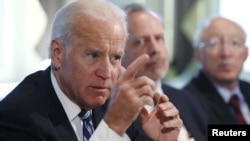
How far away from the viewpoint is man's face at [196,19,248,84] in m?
2.49

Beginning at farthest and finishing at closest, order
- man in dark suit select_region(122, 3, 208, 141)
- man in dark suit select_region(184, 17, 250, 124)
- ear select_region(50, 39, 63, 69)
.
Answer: man in dark suit select_region(184, 17, 250, 124) < man in dark suit select_region(122, 3, 208, 141) < ear select_region(50, 39, 63, 69)

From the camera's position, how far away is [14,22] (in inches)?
83.2

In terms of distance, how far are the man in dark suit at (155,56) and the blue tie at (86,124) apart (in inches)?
28.4

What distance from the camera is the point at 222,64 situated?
2.49 metres

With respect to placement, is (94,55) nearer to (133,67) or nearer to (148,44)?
(133,67)

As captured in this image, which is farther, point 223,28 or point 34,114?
point 223,28

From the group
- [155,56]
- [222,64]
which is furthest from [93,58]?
[222,64]

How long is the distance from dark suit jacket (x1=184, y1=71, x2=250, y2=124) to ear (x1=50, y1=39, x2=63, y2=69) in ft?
3.79

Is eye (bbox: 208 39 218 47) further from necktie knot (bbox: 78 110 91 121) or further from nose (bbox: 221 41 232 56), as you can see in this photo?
necktie knot (bbox: 78 110 91 121)

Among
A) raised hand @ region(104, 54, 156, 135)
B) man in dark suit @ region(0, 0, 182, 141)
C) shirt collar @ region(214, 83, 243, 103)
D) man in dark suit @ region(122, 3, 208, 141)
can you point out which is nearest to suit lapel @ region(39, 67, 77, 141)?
man in dark suit @ region(0, 0, 182, 141)

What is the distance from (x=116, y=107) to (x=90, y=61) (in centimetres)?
15

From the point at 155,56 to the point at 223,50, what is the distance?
533mm

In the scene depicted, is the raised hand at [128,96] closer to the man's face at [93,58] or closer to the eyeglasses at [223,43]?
the man's face at [93,58]

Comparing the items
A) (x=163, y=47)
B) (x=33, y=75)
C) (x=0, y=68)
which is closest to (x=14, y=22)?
(x=0, y=68)
